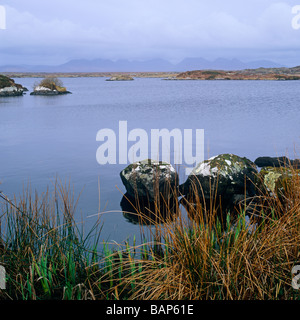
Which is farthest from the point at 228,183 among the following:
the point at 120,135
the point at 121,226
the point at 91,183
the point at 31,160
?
the point at 120,135

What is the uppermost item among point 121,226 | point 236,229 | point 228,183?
point 236,229

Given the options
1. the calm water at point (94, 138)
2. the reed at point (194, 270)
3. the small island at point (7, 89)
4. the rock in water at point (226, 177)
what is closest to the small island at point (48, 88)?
the small island at point (7, 89)

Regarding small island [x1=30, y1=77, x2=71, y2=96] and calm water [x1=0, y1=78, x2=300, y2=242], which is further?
small island [x1=30, y1=77, x2=71, y2=96]

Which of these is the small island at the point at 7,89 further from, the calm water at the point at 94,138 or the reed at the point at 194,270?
the reed at the point at 194,270

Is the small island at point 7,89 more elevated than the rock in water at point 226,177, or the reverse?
the small island at point 7,89

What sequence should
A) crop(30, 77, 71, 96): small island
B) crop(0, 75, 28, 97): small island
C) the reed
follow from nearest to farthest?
the reed, crop(0, 75, 28, 97): small island, crop(30, 77, 71, 96): small island

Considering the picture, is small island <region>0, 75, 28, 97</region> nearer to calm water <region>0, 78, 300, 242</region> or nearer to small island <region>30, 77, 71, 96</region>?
small island <region>30, 77, 71, 96</region>

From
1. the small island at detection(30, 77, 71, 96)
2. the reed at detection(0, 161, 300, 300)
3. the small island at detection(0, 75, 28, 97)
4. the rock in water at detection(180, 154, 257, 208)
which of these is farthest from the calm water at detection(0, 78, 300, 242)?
the small island at detection(30, 77, 71, 96)

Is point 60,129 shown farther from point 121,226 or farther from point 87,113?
point 121,226

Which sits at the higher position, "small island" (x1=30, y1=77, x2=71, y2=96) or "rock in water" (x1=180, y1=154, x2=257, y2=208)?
"small island" (x1=30, y1=77, x2=71, y2=96)

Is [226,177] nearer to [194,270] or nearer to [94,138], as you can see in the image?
[194,270]

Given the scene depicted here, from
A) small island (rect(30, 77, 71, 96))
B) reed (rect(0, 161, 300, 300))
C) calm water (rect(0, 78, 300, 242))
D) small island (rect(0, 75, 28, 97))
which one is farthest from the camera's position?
small island (rect(30, 77, 71, 96))

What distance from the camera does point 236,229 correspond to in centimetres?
392
